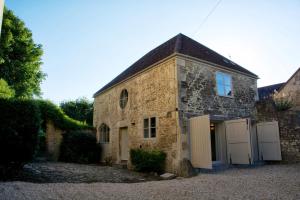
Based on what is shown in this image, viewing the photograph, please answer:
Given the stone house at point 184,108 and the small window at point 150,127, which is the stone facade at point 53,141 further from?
the small window at point 150,127

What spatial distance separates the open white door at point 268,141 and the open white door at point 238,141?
2241 mm

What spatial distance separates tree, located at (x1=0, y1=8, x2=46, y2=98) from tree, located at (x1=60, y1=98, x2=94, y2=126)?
883 centimetres

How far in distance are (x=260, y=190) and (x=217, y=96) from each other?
549cm

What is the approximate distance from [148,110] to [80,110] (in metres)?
18.7

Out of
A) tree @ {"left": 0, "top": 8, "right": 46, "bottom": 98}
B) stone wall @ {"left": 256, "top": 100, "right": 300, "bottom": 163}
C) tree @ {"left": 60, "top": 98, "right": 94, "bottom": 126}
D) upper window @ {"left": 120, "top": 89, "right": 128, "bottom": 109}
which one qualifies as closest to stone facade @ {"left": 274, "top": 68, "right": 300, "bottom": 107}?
Result: stone wall @ {"left": 256, "top": 100, "right": 300, "bottom": 163}

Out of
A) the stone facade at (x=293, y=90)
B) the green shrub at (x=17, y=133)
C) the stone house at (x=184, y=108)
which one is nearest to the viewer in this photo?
the green shrub at (x=17, y=133)

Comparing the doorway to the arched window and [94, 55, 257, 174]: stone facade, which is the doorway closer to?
[94, 55, 257, 174]: stone facade

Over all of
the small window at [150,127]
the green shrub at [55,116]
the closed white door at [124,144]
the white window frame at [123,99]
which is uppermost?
the white window frame at [123,99]

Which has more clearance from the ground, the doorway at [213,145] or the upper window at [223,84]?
the upper window at [223,84]

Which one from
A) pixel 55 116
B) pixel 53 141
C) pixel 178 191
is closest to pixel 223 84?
pixel 178 191

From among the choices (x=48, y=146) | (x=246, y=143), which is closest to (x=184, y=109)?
(x=246, y=143)

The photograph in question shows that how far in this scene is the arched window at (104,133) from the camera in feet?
46.0

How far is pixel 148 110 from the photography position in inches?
410

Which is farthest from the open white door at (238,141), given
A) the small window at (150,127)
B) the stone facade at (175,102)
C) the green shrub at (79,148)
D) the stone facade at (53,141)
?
the stone facade at (53,141)
